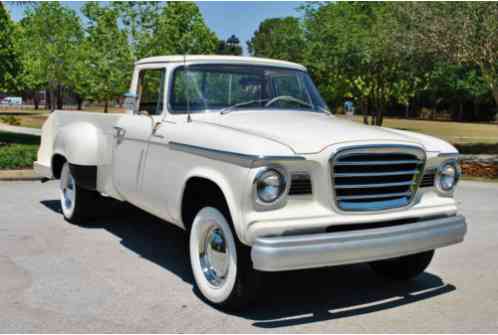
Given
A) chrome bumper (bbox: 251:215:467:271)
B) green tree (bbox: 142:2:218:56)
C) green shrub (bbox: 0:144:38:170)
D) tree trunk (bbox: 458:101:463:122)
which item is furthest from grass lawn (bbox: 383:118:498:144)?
chrome bumper (bbox: 251:215:467:271)

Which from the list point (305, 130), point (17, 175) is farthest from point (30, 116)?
point (305, 130)

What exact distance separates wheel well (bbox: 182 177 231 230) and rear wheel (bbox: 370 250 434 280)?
1.87 meters

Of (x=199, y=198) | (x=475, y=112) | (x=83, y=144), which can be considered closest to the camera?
(x=199, y=198)

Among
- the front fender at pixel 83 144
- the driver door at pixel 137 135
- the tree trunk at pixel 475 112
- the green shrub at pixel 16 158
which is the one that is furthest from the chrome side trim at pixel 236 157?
the tree trunk at pixel 475 112

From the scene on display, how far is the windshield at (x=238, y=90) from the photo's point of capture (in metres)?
5.31

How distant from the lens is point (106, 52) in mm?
28781

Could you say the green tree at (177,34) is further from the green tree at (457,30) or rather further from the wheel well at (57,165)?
the wheel well at (57,165)

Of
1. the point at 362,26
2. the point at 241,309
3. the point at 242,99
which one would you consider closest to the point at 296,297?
the point at 241,309

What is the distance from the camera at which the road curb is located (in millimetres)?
11164

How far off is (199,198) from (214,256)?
50 centimetres

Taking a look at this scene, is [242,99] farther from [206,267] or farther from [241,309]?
A: [241,309]

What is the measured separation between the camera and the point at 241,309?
14.2ft

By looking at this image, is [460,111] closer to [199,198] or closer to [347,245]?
[199,198]

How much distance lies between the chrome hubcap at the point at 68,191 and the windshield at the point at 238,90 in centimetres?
252
